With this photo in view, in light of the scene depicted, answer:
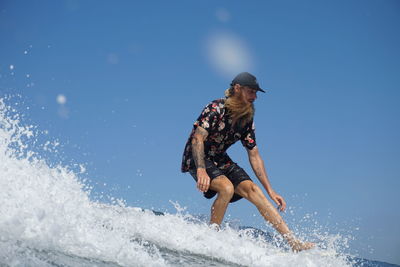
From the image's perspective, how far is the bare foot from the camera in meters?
4.85

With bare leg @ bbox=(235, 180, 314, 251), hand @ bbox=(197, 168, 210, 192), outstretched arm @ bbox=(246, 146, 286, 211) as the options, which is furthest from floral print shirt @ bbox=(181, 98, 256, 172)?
hand @ bbox=(197, 168, 210, 192)

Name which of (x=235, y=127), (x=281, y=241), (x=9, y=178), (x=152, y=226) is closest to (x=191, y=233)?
(x=152, y=226)

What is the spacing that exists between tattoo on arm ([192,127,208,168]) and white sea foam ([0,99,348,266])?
0.80m

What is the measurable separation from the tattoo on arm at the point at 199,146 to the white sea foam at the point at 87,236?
31.4 inches

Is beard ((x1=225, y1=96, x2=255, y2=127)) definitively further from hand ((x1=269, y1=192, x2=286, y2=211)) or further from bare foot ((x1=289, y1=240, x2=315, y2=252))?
bare foot ((x1=289, y1=240, x2=315, y2=252))

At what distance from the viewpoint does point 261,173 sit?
19.5 ft

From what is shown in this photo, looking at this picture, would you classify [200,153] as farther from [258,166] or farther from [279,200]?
[279,200]

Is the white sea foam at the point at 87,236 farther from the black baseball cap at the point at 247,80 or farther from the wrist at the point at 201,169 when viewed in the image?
the black baseball cap at the point at 247,80

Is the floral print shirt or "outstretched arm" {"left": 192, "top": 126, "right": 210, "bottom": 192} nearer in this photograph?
"outstretched arm" {"left": 192, "top": 126, "right": 210, "bottom": 192}

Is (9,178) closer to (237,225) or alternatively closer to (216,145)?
(216,145)

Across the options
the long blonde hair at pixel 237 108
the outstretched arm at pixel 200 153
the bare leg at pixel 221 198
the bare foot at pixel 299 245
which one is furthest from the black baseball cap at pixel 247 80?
the bare foot at pixel 299 245

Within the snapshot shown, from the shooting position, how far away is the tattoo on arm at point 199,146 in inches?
203

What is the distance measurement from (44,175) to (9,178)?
0.53 m

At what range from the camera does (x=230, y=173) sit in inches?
224
